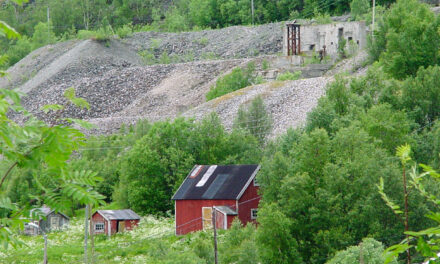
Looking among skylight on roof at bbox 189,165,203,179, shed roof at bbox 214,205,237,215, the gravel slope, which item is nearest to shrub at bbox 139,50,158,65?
the gravel slope

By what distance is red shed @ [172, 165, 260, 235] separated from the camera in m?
42.6

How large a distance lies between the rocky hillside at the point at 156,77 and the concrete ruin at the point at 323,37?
3.15m

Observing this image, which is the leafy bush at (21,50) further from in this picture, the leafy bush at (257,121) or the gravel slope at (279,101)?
the leafy bush at (257,121)

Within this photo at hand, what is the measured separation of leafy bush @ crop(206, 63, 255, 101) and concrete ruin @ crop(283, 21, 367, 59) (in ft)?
13.9

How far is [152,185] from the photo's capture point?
160ft

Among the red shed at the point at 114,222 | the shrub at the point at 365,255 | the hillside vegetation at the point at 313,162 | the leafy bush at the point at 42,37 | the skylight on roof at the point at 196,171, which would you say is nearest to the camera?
the shrub at the point at 365,255

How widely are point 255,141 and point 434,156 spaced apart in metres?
14.0

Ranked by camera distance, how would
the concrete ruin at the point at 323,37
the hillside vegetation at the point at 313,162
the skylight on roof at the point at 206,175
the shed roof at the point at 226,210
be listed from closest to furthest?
the hillside vegetation at the point at 313,162 < the shed roof at the point at 226,210 < the skylight on roof at the point at 206,175 < the concrete ruin at the point at 323,37

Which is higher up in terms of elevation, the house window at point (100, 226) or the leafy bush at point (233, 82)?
the leafy bush at point (233, 82)

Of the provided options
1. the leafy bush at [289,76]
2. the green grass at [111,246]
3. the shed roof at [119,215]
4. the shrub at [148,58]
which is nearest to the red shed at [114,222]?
the shed roof at [119,215]

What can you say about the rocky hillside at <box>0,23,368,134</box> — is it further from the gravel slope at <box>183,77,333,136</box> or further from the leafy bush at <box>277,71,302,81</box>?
the leafy bush at <box>277,71,302,81</box>

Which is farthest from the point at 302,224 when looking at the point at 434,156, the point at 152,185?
the point at 152,185

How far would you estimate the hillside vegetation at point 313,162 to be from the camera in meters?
31.4

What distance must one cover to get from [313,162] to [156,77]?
47350 millimetres
